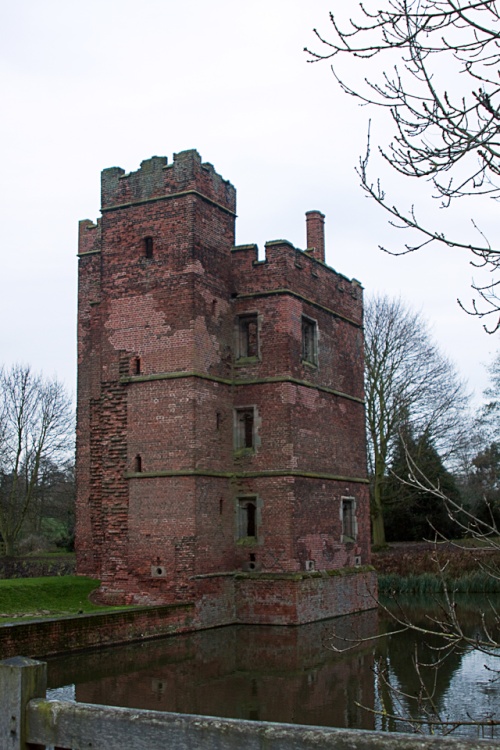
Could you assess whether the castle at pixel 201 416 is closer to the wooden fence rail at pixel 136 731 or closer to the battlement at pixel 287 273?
the battlement at pixel 287 273

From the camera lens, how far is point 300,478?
20422mm

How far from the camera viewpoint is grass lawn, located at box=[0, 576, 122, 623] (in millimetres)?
16094

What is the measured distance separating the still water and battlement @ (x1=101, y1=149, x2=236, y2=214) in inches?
400

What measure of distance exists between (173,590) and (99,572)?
243 cm

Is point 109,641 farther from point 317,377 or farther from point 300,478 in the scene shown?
point 317,377

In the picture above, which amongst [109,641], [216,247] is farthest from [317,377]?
[109,641]

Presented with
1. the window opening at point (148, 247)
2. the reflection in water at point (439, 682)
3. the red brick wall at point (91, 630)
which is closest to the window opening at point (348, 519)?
the reflection in water at point (439, 682)

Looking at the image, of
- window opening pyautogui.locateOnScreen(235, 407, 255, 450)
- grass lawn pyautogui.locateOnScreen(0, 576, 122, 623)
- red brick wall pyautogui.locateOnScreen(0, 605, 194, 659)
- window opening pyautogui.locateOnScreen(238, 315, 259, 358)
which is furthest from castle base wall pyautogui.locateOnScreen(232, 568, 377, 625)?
window opening pyautogui.locateOnScreen(238, 315, 259, 358)

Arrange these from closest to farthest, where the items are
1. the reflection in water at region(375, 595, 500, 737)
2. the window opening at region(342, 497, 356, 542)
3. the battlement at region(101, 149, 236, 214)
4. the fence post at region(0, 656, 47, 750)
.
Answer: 1. the fence post at region(0, 656, 47, 750)
2. the reflection in water at region(375, 595, 500, 737)
3. the battlement at region(101, 149, 236, 214)
4. the window opening at region(342, 497, 356, 542)

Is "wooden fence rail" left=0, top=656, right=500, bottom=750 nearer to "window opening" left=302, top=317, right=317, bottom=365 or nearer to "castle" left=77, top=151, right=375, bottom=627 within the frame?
"castle" left=77, top=151, right=375, bottom=627

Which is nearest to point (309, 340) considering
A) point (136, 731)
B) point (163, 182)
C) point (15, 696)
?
point (163, 182)

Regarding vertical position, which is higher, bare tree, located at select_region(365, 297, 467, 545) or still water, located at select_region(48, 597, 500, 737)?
bare tree, located at select_region(365, 297, 467, 545)

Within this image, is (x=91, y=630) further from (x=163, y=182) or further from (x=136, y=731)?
(x=136, y=731)

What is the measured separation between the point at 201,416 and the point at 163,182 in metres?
5.70
